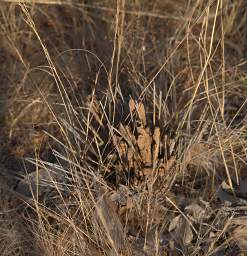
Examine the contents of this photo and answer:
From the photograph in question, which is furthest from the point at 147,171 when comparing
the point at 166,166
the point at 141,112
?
the point at 141,112

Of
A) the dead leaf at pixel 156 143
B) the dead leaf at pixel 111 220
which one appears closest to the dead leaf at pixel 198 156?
the dead leaf at pixel 156 143

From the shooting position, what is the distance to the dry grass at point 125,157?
5.04 ft

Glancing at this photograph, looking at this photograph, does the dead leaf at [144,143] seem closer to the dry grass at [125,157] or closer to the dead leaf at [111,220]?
the dry grass at [125,157]

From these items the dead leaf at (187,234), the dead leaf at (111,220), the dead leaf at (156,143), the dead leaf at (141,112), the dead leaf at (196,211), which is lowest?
the dead leaf at (187,234)

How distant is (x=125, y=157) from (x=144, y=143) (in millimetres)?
77

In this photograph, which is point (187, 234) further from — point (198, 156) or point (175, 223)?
point (198, 156)

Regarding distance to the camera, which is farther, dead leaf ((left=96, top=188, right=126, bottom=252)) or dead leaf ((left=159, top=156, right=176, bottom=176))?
dead leaf ((left=159, top=156, right=176, bottom=176))

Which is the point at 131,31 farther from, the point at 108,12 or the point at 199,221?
the point at 199,221

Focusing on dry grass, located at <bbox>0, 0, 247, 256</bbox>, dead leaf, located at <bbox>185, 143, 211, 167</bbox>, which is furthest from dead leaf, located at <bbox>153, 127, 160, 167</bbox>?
dead leaf, located at <bbox>185, 143, 211, 167</bbox>

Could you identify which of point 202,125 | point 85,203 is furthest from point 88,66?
point 85,203

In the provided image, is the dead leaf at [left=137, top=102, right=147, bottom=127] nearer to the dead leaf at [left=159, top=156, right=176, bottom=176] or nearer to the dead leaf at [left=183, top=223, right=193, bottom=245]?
the dead leaf at [left=159, top=156, right=176, bottom=176]

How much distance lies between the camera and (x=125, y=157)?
1.62 meters

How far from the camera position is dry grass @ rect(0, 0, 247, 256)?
1.54 metres

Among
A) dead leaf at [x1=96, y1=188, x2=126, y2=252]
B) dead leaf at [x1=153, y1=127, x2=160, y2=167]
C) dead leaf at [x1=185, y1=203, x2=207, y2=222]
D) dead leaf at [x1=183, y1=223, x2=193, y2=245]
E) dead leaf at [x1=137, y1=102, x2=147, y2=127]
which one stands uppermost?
dead leaf at [x1=137, y1=102, x2=147, y2=127]
